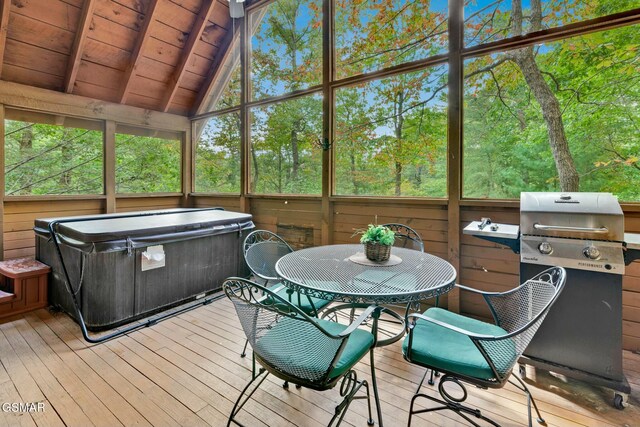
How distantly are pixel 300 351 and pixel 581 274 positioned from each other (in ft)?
6.14

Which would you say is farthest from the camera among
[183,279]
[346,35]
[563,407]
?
[346,35]

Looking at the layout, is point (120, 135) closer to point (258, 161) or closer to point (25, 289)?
point (258, 161)

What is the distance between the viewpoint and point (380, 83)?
361cm

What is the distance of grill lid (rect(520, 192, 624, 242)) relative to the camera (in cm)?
185

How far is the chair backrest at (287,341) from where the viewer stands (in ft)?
4.48

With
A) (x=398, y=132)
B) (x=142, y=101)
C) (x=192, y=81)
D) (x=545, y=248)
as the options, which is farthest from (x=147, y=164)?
(x=545, y=248)

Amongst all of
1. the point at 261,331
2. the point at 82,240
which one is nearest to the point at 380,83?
the point at 261,331

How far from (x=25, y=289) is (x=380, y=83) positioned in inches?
174

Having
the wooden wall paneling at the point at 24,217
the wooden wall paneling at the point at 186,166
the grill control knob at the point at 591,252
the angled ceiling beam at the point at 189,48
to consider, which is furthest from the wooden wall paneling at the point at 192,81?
the grill control knob at the point at 591,252

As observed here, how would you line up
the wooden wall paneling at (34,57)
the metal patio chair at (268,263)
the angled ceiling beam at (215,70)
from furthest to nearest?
the angled ceiling beam at (215,70), the wooden wall paneling at (34,57), the metal patio chair at (268,263)

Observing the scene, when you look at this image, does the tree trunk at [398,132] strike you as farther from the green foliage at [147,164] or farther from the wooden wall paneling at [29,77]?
the wooden wall paneling at [29,77]

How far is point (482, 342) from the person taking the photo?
1486 mm

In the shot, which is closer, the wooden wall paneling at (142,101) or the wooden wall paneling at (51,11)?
the wooden wall paneling at (51,11)

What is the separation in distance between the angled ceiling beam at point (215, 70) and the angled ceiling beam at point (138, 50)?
1121 mm
